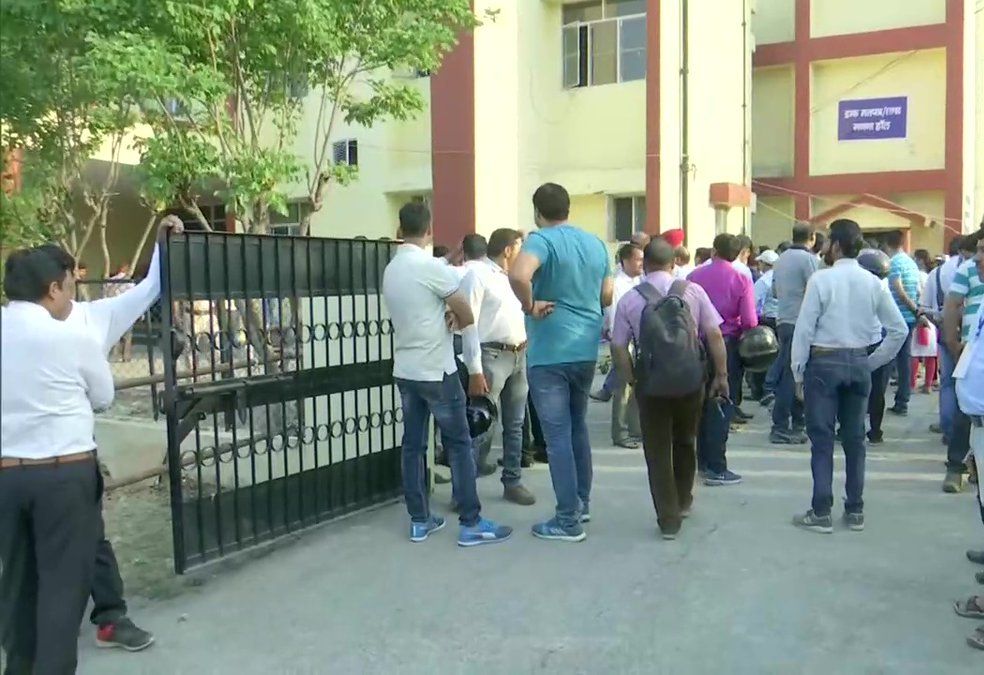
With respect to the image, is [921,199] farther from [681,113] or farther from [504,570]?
[504,570]

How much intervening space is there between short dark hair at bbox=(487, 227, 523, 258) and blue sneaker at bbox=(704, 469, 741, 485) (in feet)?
7.14

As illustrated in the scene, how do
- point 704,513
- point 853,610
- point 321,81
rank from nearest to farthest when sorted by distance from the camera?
point 853,610, point 704,513, point 321,81

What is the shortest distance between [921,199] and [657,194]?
7586 mm

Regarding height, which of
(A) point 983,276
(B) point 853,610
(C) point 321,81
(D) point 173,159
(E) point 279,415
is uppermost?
(C) point 321,81

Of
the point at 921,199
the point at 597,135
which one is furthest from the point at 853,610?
the point at 921,199

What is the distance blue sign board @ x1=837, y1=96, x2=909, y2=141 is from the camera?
65.6 ft

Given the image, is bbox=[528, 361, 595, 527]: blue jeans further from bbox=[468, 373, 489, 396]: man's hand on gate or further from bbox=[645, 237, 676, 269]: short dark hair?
bbox=[645, 237, 676, 269]: short dark hair

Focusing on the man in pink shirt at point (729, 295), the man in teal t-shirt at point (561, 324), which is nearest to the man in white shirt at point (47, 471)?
the man in teal t-shirt at point (561, 324)

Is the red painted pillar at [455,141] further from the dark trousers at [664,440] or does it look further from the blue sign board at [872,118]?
the dark trousers at [664,440]

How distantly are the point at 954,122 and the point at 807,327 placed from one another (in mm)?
16310

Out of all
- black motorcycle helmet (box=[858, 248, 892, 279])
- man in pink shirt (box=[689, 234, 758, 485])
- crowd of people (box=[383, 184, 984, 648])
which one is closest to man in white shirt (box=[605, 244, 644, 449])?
man in pink shirt (box=[689, 234, 758, 485])

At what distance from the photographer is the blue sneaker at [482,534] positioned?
5398 millimetres

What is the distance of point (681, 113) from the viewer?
1639 cm

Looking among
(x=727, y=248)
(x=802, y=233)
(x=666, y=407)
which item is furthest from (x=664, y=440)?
(x=802, y=233)
